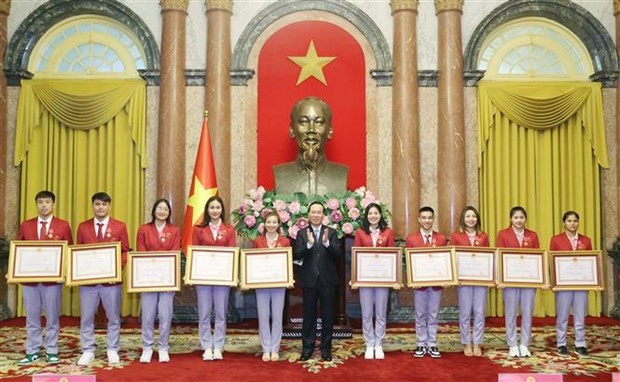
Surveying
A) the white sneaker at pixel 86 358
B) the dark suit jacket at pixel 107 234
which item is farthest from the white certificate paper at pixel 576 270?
the white sneaker at pixel 86 358

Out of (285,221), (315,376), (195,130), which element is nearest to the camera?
(315,376)

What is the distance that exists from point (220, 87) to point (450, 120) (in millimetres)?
3274

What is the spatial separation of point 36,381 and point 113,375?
4.04 feet

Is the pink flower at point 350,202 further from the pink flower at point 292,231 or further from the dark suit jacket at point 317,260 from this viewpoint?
the dark suit jacket at point 317,260

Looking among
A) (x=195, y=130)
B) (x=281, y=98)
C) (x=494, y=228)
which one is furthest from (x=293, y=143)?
(x=494, y=228)

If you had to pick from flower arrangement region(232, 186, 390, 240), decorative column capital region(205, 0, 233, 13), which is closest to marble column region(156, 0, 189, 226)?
decorative column capital region(205, 0, 233, 13)

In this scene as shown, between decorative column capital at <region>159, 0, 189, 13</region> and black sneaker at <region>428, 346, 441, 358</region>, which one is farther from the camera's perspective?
decorative column capital at <region>159, 0, 189, 13</region>

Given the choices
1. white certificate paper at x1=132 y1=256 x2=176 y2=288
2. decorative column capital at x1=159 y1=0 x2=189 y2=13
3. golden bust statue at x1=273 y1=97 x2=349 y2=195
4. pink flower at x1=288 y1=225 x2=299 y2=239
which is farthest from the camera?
decorative column capital at x1=159 y1=0 x2=189 y2=13

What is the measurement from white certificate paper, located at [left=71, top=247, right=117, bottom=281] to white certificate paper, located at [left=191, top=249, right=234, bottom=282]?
2.40 ft

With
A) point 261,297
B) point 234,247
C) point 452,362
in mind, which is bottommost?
point 452,362

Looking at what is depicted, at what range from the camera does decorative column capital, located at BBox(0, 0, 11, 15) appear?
8660mm

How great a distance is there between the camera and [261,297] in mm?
5750

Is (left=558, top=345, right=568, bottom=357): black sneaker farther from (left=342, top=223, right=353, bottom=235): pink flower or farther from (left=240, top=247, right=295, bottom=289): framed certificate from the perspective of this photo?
(left=240, top=247, right=295, bottom=289): framed certificate

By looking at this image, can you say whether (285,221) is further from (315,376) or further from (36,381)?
(36,381)
